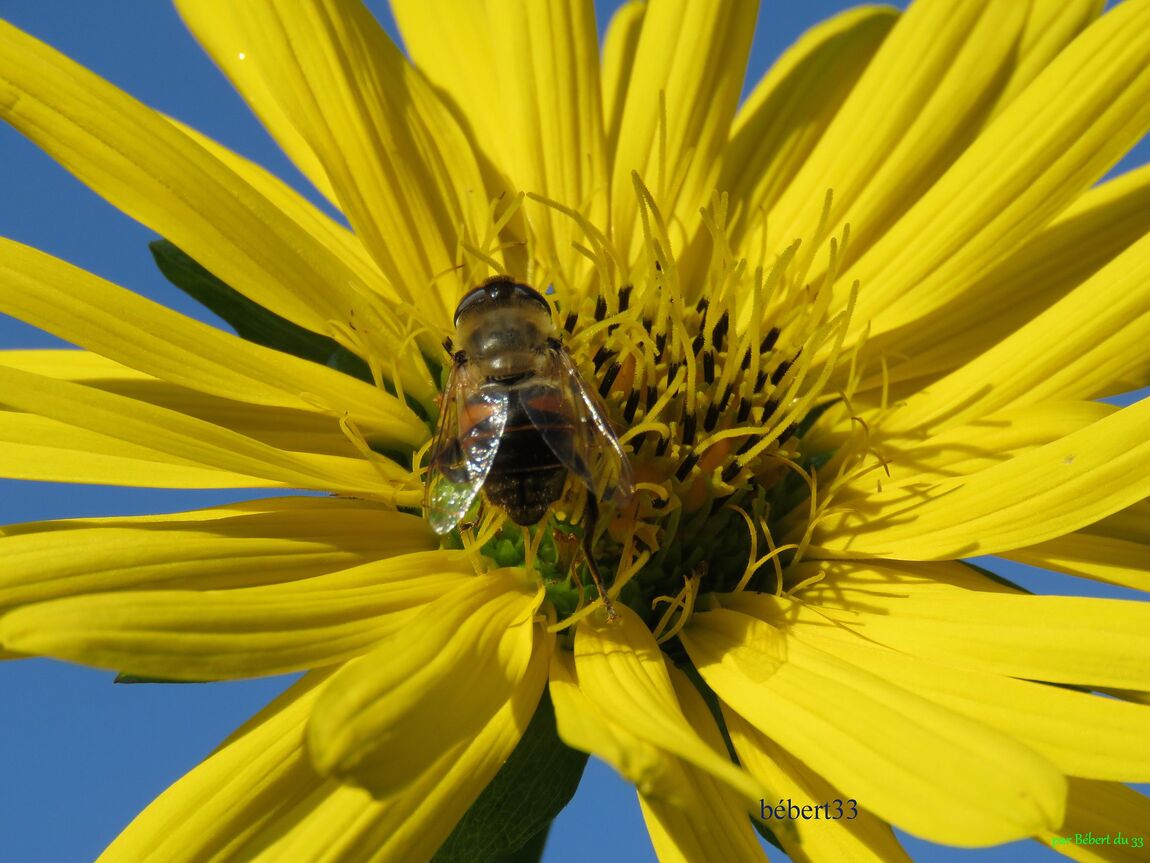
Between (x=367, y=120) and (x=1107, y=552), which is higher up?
(x=367, y=120)

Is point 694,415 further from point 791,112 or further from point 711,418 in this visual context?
point 791,112

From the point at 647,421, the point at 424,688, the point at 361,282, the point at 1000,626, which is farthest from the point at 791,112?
the point at 424,688

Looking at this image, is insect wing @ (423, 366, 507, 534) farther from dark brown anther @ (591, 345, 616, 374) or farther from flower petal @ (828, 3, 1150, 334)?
flower petal @ (828, 3, 1150, 334)

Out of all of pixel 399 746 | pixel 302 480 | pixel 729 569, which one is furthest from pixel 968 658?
pixel 302 480

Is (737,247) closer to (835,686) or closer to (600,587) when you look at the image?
(600,587)

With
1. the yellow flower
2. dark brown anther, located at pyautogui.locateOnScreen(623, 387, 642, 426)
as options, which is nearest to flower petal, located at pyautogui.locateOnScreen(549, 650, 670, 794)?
the yellow flower

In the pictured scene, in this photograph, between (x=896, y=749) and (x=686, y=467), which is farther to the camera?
(x=686, y=467)

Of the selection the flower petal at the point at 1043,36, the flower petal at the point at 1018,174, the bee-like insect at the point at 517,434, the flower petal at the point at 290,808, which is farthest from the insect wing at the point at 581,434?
the flower petal at the point at 1043,36
